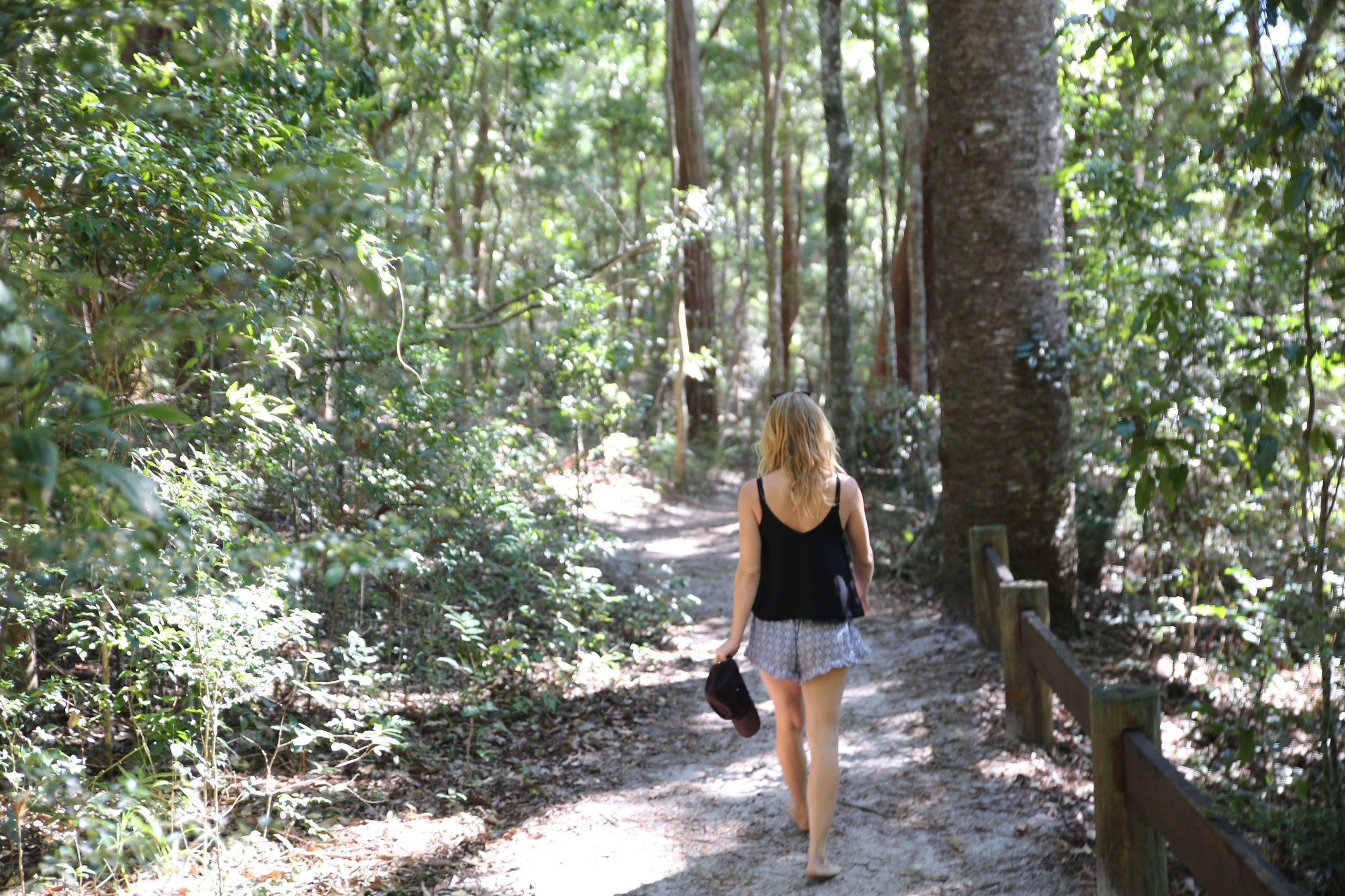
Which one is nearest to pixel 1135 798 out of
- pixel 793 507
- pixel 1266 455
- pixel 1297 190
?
pixel 1266 455

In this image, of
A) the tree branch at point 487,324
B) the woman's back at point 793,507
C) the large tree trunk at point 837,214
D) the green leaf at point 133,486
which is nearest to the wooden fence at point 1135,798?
the woman's back at point 793,507

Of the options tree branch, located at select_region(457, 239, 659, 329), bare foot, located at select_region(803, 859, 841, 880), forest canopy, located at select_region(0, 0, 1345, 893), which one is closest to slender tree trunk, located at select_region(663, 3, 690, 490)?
forest canopy, located at select_region(0, 0, 1345, 893)

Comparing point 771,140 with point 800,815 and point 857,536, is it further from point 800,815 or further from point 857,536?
point 800,815

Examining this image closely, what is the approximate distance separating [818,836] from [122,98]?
3932 mm

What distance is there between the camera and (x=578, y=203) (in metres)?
28.5

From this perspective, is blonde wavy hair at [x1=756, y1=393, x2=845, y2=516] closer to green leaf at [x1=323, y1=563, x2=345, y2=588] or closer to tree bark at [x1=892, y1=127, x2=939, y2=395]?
green leaf at [x1=323, y1=563, x2=345, y2=588]

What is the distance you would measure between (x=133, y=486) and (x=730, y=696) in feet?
10.6

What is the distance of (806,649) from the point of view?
4.38 meters

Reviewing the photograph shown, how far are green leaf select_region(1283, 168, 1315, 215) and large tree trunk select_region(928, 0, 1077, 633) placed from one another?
13.9ft

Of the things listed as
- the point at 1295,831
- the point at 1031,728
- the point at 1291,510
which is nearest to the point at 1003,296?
the point at 1291,510

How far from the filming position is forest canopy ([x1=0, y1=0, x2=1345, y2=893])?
3166 millimetres

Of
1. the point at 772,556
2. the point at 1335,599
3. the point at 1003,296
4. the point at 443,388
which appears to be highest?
the point at 1003,296

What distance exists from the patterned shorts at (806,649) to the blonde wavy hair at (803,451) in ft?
1.73

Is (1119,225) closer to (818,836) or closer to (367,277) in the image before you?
(818,836)
